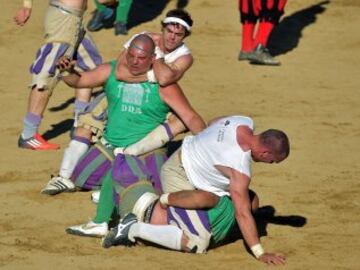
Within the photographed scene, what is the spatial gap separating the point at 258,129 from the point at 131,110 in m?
2.79

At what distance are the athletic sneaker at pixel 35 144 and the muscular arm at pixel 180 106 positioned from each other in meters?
2.14

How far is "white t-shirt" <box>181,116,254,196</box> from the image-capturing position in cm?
813

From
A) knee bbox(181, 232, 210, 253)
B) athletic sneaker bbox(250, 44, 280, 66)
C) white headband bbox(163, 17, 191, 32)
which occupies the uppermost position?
white headband bbox(163, 17, 191, 32)

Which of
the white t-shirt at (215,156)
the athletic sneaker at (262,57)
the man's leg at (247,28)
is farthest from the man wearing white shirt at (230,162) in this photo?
the man's leg at (247,28)

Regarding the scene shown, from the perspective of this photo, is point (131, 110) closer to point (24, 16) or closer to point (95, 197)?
point (95, 197)

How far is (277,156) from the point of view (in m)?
8.07

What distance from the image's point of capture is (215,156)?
27.0 ft

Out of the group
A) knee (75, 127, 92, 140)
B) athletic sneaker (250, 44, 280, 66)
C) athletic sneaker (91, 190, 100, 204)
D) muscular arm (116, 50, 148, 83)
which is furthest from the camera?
athletic sneaker (250, 44, 280, 66)

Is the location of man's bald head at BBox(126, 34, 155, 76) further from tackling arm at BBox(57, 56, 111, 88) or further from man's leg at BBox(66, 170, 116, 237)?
man's leg at BBox(66, 170, 116, 237)

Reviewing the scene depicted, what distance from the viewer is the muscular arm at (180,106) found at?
9.17 meters

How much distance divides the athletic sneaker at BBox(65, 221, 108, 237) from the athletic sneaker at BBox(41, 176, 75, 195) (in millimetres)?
964

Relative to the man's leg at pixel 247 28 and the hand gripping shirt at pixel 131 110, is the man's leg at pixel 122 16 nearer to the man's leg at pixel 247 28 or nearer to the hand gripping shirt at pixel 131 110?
the man's leg at pixel 247 28

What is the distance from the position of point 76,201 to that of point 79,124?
70 cm

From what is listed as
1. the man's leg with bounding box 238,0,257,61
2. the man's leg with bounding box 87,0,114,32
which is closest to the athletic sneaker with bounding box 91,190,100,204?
the man's leg with bounding box 238,0,257,61
